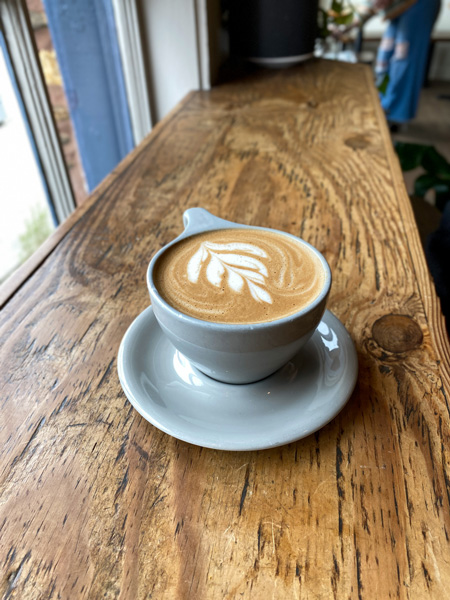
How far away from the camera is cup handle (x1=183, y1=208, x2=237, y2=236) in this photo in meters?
0.44

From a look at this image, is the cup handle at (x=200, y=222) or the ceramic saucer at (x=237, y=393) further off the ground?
the cup handle at (x=200, y=222)

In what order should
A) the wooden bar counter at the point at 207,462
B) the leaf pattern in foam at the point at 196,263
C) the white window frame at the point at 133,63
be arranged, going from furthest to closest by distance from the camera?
the white window frame at the point at 133,63 < the leaf pattern in foam at the point at 196,263 < the wooden bar counter at the point at 207,462

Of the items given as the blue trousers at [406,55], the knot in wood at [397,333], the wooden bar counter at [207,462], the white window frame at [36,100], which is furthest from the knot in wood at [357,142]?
the blue trousers at [406,55]

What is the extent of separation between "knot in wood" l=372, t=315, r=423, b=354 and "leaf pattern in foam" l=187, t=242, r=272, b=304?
154 mm

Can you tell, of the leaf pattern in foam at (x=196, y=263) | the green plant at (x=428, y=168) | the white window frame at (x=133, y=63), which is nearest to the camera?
the leaf pattern in foam at (x=196, y=263)

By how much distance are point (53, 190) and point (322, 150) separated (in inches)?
29.4

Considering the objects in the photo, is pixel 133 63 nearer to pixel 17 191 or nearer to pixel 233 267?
pixel 17 191

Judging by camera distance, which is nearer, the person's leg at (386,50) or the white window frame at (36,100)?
the white window frame at (36,100)

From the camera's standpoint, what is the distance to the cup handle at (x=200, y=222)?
44 centimetres

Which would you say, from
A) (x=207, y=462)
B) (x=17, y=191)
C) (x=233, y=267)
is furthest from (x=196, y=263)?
(x=17, y=191)

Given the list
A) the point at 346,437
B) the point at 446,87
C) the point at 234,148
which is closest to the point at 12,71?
the point at 234,148

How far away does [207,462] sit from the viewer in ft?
1.13

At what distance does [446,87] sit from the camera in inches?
179

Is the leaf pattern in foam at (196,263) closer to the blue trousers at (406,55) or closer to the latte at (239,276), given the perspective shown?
the latte at (239,276)
